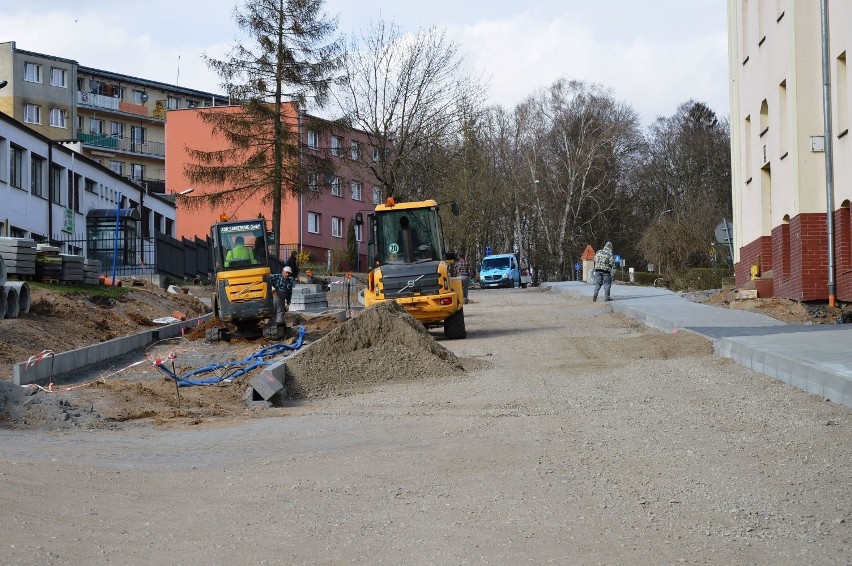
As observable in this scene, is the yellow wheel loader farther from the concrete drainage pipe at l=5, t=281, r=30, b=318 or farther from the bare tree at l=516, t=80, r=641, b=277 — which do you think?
the bare tree at l=516, t=80, r=641, b=277

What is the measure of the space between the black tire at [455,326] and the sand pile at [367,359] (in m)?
4.97

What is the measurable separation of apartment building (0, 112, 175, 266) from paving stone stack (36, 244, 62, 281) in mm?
12954

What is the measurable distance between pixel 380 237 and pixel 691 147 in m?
58.3

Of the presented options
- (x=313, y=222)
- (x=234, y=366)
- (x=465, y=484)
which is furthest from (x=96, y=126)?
(x=465, y=484)

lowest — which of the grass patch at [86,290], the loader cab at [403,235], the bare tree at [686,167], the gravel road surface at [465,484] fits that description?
the gravel road surface at [465,484]

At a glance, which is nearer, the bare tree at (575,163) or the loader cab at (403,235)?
the loader cab at (403,235)

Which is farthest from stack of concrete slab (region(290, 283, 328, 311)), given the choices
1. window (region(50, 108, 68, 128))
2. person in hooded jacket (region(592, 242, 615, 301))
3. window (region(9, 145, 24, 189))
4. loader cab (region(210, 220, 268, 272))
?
window (region(50, 108, 68, 128))

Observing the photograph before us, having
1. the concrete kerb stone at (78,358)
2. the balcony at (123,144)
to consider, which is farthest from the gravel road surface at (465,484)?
the balcony at (123,144)

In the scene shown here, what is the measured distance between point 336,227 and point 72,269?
160 ft

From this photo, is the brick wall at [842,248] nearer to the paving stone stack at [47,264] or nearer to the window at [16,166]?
the paving stone stack at [47,264]

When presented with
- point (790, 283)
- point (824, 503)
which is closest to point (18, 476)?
point (824, 503)

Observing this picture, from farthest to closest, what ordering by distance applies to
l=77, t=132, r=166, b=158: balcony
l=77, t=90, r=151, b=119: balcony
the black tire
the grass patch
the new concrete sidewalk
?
l=77, t=90, r=151, b=119: balcony, l=77, t=132, r=166, b=158: balcony, the grass patch, the black tire, the new concrete sidewalk

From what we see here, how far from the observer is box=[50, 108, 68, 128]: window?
8262 cm

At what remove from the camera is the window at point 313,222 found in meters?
72.2
